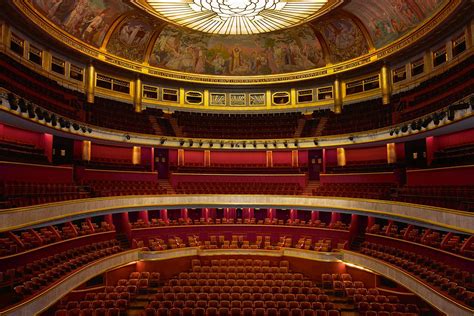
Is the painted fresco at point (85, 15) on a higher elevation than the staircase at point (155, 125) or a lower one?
higher

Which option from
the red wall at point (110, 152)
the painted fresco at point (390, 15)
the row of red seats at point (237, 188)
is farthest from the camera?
the red wall at point (110, 152)

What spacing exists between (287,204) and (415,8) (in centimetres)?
1226

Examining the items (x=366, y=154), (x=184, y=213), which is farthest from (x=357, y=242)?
(x=184, y=213)

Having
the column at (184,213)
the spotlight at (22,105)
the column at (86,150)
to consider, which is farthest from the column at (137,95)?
the spotlight at (22,105)

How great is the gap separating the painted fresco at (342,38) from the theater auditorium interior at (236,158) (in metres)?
0.12

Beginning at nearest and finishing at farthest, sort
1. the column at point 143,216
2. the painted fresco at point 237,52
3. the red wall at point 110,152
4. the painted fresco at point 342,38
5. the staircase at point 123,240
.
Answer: the staircase at point 123,240
the column at point 143,216
the painted fresco at point 342,38
the red wall at point 110,152
the painted fresco at point 237,52

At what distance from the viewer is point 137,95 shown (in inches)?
950

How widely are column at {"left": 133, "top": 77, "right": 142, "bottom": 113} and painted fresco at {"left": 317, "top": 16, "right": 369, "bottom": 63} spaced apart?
1275 centimetres

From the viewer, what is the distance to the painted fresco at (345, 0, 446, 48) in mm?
16781

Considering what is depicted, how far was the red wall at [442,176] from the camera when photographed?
592 inches

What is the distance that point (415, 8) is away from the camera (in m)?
17.0

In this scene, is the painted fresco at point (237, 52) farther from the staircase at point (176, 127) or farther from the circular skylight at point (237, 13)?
the staircase at point (176, 127)

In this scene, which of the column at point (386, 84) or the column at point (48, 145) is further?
the column at point (386, 84)

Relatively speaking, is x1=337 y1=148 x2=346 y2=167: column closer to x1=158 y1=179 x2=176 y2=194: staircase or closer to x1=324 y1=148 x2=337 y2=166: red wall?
x1=324 y1=148 x2=337 y2=166: red wall
